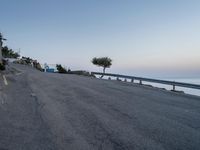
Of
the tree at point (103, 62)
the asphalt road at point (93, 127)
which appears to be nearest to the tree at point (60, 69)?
the tree at point (103, 62)

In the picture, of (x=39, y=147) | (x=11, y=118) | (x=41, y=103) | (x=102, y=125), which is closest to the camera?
(x=39, y=147)

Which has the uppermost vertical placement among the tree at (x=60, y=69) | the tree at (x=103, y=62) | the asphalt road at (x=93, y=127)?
the tree at (x=103, y=62)

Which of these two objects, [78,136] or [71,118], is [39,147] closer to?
[78,136]

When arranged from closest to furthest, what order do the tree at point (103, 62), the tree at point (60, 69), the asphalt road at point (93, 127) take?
1. the asphalt road at point (93, 127)
2. the tree at point (60, 69)
3. the tree at point (103, 62)

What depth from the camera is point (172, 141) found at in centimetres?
627

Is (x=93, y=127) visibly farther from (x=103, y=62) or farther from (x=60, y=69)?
(x=103, y=62)

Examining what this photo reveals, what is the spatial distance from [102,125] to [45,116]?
2141 mm

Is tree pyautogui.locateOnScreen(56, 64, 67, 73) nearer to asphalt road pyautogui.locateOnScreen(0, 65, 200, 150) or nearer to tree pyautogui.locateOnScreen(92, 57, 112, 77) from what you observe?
tree pyautogui.locateOnScreen(92, 57, 112, 77)

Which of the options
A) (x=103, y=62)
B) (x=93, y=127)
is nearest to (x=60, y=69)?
(x=103, y=62)

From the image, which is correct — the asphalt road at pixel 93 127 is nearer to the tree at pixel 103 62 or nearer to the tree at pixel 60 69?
the tree at pixel 60 69

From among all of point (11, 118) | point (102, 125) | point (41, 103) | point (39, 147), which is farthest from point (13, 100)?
point (39, 147)

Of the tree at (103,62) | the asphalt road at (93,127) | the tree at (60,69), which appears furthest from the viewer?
the tree at (103,62)

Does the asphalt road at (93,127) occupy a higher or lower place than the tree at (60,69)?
lower

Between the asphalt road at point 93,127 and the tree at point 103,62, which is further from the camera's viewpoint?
the tree at point 103,62
